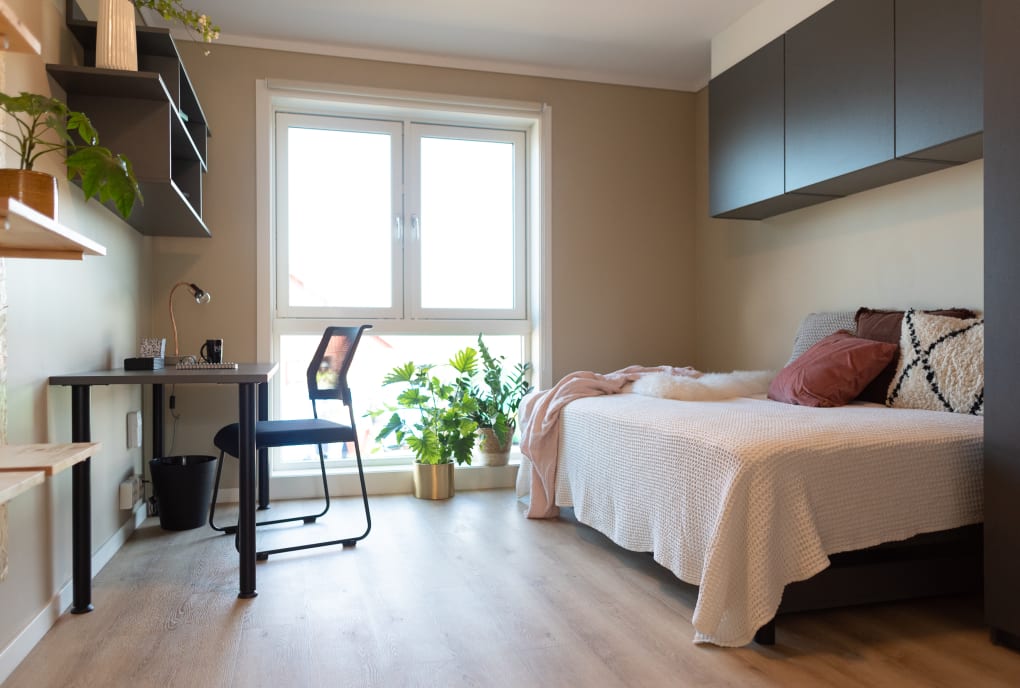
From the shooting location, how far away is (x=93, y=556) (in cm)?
259

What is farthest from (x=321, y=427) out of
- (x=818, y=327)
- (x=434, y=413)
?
(x=818, y=327)

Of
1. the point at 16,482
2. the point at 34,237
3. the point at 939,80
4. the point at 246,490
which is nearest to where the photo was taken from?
the point at 16,482

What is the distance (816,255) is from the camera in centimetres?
358

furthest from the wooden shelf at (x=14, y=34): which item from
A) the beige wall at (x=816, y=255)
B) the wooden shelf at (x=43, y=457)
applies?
the beige wall at (x=816, y=255)

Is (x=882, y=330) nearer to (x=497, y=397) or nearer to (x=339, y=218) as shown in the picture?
(x=497, y=397)

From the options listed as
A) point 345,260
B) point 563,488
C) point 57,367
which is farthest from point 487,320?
point 57,367

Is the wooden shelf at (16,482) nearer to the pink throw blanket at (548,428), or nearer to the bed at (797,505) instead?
the bed at (797,505)

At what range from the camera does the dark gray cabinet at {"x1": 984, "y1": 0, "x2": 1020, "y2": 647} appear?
186 cm

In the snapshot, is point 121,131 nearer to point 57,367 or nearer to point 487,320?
point 57,367

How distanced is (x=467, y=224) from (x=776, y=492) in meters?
2.84

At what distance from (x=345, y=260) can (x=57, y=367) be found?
1.95 metres

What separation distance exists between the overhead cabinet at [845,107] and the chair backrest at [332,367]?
1997mm

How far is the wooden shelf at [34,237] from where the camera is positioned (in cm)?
103

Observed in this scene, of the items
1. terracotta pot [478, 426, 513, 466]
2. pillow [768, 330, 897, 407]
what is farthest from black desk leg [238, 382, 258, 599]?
pillow [768, 330, 897, 407]
